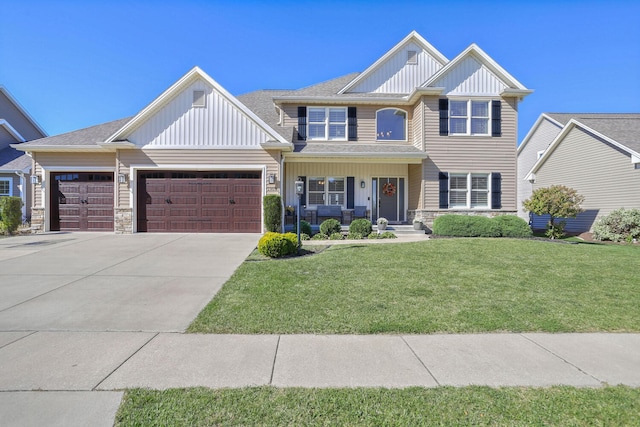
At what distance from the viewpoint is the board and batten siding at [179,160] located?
12211 mm

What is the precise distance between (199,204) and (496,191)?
13.1 meters

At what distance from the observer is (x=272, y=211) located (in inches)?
454

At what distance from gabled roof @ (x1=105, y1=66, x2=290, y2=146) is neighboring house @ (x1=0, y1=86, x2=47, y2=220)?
8394mm

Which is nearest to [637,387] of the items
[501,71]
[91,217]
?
[501,71]

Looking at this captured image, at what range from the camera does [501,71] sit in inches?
543

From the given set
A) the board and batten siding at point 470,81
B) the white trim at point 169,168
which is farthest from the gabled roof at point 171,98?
the board and batten siding at point 470,81

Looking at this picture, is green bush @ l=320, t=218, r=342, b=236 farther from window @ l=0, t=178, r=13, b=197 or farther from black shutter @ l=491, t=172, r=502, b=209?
window @ l=0, t=178, r=13, b=197

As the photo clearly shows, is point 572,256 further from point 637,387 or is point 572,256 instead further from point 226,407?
point 226,407

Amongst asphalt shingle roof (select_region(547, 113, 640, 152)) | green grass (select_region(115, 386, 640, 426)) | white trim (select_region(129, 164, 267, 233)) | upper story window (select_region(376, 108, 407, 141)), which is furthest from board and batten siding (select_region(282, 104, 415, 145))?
green grass (select_region(115, 386, 640, 426))

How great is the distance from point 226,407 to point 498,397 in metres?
2.26

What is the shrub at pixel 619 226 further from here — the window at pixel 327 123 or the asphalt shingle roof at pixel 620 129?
the window at pixel 327 123

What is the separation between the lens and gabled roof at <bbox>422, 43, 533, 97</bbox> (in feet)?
44.7

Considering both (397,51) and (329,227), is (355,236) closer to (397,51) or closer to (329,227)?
(329,227)

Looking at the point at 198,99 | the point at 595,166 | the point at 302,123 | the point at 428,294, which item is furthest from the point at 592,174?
the point at 198,99
